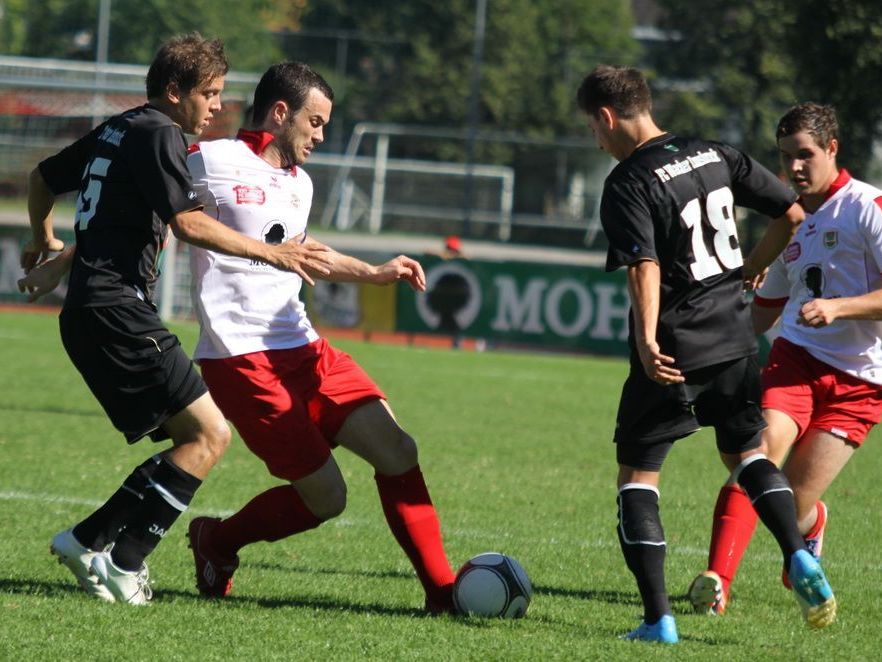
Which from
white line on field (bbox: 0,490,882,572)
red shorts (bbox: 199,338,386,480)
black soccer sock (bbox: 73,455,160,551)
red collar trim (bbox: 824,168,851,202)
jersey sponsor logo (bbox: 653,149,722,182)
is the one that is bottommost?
white line on field (bbox: 0,490,882,572)

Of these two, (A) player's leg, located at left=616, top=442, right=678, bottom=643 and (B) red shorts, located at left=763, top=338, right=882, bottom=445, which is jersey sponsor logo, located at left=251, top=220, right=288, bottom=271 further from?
(B) red shorts, located at left=763, top=338, right=882, bottom=445

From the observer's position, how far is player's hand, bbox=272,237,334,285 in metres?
4.71

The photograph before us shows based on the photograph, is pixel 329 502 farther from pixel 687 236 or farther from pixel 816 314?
pixel 816 314

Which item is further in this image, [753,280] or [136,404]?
[753,280]

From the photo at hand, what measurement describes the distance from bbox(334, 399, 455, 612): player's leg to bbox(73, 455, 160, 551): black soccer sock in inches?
31.5

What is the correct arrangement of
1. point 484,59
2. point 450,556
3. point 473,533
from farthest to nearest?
point 484,59 → point 473,533 → point 450,556

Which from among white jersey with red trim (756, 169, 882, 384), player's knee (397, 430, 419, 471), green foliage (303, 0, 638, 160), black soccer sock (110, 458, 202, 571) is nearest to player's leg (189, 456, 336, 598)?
player's knee (397, 430, 419, 471)

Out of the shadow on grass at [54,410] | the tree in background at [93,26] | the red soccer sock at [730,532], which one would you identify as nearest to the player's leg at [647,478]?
the red soccer sock at [730,532]

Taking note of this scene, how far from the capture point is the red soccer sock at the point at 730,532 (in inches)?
219

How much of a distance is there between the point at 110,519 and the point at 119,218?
1.19 metres

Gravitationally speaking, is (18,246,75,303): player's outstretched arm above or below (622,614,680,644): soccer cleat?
above

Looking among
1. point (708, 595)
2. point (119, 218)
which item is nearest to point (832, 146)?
point (708, 595)

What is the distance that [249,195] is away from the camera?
16.8 ft

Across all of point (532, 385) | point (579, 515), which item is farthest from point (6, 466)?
point (532, 385)
